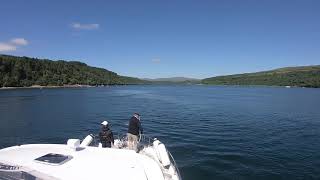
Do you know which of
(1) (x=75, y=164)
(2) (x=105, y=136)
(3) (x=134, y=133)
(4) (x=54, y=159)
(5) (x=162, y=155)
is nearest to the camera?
(1) (x=75, y=164)

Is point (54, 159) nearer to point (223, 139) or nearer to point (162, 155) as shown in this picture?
point (162, 155)

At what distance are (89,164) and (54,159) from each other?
1511 millimetres

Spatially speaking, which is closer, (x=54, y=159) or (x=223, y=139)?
(x=54, y=159)

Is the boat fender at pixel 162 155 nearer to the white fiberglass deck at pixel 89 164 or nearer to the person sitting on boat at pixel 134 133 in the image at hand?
the white fiberglass deck at pixel 89 164

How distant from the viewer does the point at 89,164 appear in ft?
45.1

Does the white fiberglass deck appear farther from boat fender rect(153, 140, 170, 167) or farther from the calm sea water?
the calm sea water

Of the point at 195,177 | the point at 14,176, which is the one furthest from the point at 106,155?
the point at 195,177

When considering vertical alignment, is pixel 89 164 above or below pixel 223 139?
above

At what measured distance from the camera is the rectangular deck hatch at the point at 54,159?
44.4 feet

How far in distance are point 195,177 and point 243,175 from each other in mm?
3322

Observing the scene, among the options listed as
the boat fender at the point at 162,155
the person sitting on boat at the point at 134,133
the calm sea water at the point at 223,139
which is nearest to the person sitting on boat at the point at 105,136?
the person sitting on boat at the point at 134,133

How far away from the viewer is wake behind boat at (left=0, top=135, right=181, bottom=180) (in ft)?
41.9

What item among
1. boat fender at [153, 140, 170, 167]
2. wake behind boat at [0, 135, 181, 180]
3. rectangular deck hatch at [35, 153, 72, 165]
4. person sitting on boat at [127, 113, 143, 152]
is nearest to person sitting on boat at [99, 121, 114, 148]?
person sitting on boat at [127, 113, 143, 152]

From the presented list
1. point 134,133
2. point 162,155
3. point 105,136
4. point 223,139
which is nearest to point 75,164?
point 162,155
